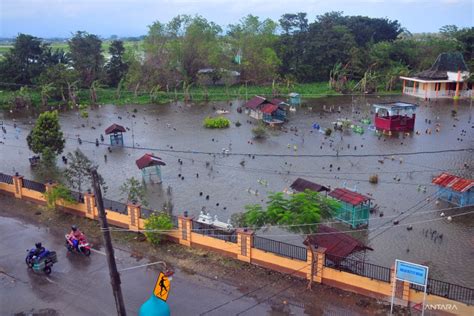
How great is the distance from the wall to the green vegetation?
0.67 m

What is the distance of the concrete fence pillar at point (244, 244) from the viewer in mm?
15570

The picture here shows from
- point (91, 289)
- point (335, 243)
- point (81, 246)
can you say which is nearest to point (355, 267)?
point (335, 243)

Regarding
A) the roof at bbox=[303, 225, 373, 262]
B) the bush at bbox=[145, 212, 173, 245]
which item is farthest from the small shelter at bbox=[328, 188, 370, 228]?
the bush at bbox=[145, 212, 173, 245]

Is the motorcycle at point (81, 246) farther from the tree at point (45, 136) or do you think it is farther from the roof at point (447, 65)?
the roof at point (447, 65)

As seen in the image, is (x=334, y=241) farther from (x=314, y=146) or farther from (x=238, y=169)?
(x=314, y=146)

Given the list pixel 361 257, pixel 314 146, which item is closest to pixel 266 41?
pixel 314 146

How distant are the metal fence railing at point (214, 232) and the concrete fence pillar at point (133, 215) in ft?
7.35

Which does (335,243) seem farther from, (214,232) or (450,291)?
(214,232)

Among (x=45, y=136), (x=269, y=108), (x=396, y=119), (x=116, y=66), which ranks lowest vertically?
(x=396, y=119)

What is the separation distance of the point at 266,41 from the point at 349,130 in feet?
112

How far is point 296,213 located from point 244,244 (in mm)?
2130

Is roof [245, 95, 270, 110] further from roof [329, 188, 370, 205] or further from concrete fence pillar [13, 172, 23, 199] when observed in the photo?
concrete fence pillar [13, 172, 23, 199]

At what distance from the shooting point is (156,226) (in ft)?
55.9

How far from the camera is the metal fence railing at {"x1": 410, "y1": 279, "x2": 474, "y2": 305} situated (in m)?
13.0
